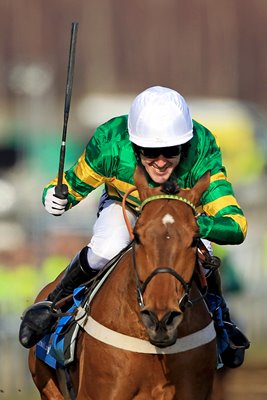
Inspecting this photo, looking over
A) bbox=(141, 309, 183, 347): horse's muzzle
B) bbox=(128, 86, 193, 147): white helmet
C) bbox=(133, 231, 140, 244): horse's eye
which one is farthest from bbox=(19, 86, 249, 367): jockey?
bbox=(141, 309, 183, 347): horse's muzzle

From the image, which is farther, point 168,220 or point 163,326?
point 168,220

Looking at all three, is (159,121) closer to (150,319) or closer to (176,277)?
(176,277)

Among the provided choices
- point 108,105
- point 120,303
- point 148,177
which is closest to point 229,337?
point 120,303

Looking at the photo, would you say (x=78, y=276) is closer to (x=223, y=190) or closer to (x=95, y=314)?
(x=95, y=314)

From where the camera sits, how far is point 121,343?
4.98 metres

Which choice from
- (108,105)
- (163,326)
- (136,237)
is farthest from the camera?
(108,105)

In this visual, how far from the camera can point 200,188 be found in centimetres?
475

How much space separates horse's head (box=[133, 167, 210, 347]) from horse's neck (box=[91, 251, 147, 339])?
0.31m

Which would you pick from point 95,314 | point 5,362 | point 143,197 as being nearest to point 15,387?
point 5,362

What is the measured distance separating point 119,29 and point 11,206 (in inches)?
60.6

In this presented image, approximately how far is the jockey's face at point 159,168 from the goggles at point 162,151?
2 centimetres

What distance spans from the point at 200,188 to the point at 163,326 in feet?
2.20

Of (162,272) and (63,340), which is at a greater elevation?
(162,272)

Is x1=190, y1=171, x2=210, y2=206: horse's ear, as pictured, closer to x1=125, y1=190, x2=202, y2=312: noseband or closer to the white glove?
x1=125, y1=190, x2=202, y2=312: noseband
